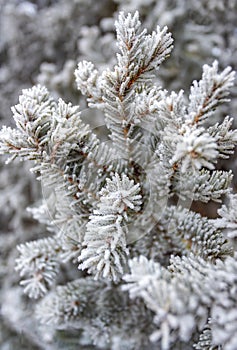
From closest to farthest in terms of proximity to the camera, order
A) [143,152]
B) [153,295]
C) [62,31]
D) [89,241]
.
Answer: [153,295]
[89,241]
[143,152]
[62,31]

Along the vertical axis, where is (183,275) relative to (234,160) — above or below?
below

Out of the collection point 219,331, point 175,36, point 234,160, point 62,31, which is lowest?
point 219,331

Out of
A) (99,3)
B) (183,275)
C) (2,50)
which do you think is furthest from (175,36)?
(183,275)

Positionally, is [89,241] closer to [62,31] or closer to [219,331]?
[219,331]

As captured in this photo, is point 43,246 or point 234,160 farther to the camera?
point 234,160

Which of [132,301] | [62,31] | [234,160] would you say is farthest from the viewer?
[62,31]

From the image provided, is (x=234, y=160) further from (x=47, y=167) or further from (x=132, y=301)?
(x=47, y=167)
